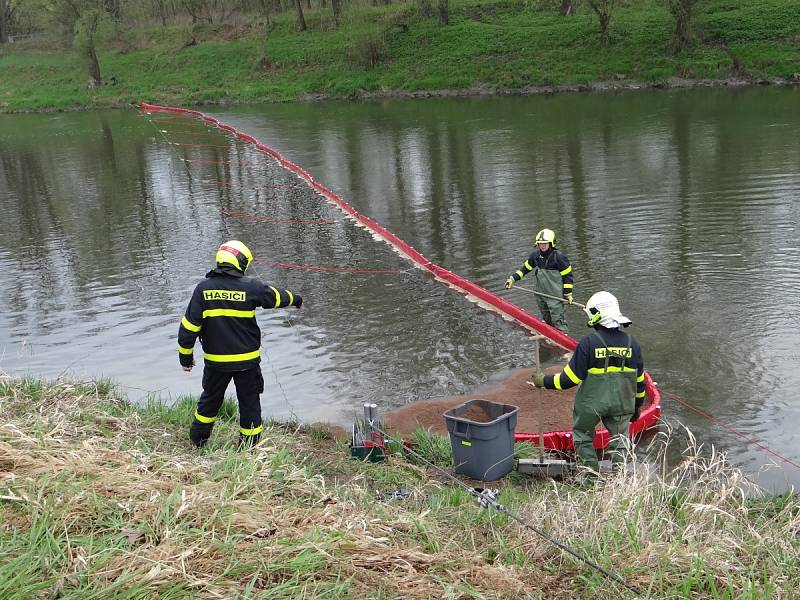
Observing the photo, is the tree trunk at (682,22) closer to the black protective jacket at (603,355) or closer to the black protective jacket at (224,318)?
the black protective jacket at (603,355)

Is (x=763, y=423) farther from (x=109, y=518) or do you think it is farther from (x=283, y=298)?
(x=109, y=518)

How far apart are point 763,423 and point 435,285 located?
6676 mm

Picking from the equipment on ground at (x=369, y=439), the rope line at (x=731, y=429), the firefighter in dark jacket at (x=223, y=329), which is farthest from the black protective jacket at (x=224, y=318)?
the rope line at (x=731, y=429)

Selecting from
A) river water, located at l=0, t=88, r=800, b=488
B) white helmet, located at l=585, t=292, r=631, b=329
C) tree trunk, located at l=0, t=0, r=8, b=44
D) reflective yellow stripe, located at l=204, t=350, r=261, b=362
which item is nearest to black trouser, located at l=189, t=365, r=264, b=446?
reflective yellow stripe, located at l=204, t=350, r=261, b=362

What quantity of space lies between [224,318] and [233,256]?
56 cm

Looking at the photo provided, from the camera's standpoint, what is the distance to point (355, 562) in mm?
4383

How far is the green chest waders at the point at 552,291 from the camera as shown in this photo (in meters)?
10.9

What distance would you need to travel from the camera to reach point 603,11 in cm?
4709

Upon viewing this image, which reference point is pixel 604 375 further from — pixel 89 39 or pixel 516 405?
pixel 89 39

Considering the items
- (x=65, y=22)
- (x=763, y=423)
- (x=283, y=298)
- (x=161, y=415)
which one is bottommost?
(x=763, y=423)

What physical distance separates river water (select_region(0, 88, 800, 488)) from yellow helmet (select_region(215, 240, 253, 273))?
2629 mm

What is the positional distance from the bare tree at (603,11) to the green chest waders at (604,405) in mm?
44354

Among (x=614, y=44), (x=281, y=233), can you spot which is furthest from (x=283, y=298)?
(x=614, y=44)

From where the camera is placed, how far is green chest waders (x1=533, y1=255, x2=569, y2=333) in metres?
10.9
